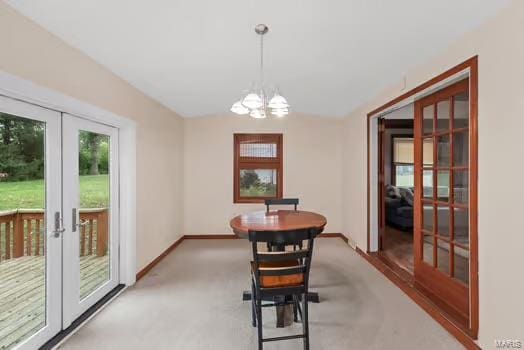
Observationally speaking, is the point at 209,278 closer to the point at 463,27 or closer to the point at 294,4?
the point at 294,4

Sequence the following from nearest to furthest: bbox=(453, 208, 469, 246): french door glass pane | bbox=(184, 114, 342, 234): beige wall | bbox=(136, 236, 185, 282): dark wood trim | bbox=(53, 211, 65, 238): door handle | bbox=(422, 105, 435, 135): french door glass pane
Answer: bbox=(53, 211, 65, 238): door handle → bbox=(453, 208, 469, 246): french door glass pane → bbox=(422, 105, 435, 135): french door glass pane → bbox=(136, 236, 185, 282): dark wood trim → bbox=(184, 114, 342, 234): beige wall

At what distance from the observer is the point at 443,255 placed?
266 centimetres

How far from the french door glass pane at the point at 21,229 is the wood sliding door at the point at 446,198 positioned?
331cm

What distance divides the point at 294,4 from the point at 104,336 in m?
2.89

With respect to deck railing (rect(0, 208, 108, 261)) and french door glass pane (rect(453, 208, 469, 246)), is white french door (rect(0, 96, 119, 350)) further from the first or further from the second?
french door glass pane (rect(453, 208, 469, 246))

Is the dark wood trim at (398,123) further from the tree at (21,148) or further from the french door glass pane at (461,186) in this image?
the tree at (21,148)

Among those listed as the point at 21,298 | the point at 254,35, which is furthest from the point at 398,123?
the point at 21,298

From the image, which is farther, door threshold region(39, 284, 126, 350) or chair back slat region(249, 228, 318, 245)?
door threshold region(39, 284, 126, 350)

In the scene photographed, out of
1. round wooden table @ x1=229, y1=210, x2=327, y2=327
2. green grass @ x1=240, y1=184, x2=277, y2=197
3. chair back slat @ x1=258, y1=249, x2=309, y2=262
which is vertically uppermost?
green grass @ x1=240, y1=184, x2=277, y2=197

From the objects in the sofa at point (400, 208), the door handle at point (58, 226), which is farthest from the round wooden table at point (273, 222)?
the sofa at point (400, 208)

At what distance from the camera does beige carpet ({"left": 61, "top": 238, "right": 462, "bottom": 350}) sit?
7.06ft

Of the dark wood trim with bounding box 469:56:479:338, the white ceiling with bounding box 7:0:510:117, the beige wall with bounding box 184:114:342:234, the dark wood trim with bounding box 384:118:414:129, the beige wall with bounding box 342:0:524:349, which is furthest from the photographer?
the dark wood trim with bounding box 384:118:414:129

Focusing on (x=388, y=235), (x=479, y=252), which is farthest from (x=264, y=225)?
(x=388, y=235)

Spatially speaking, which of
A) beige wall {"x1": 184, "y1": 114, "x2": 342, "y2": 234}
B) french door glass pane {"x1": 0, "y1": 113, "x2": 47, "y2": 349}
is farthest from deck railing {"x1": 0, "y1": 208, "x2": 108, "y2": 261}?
beige wall {"x1": 184, "y1": 114, "x2": 342, "y2": 234}
